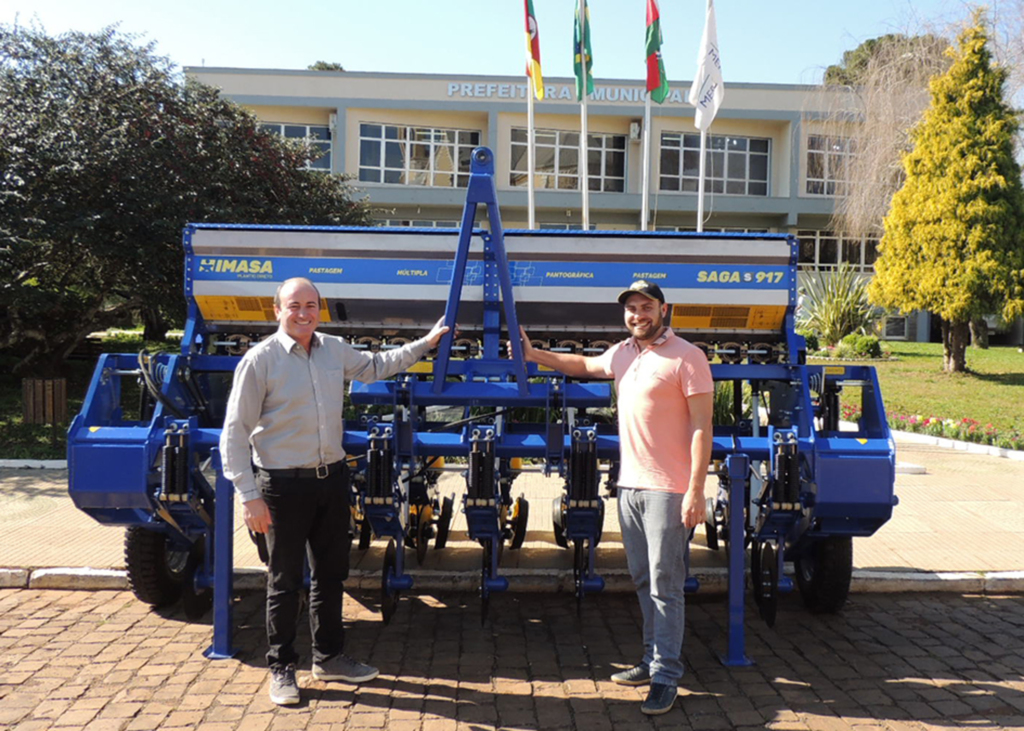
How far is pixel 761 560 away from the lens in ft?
16.8

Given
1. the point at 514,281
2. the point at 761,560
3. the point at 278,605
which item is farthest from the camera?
the point at 514,281

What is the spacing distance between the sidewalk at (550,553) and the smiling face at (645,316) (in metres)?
2.31

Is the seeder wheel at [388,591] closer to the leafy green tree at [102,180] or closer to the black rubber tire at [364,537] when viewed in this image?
the black rubber tire at [364,537]

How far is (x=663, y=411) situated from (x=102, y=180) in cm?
1076

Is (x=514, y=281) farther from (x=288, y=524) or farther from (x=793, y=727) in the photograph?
(x=793, y=727)

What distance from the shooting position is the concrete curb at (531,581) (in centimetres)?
576

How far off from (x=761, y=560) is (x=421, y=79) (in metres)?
29.6

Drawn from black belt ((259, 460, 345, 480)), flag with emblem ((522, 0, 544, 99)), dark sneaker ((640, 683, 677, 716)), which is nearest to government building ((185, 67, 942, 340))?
flag with emblem ((522, 0, 544, 99))

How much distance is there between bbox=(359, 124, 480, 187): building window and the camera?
108 feet

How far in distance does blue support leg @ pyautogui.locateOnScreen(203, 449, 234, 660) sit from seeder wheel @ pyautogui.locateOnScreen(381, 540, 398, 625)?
0.81 m

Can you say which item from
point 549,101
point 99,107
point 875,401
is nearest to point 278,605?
point 875,401

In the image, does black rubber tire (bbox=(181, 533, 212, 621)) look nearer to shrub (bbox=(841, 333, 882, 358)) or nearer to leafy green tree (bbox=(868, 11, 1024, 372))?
leafy green tree (bbox=(868, 11, 1024, 372))

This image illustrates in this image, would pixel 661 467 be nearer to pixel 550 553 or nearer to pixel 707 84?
pixel 550 553

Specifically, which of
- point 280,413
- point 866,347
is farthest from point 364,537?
point 866,347
